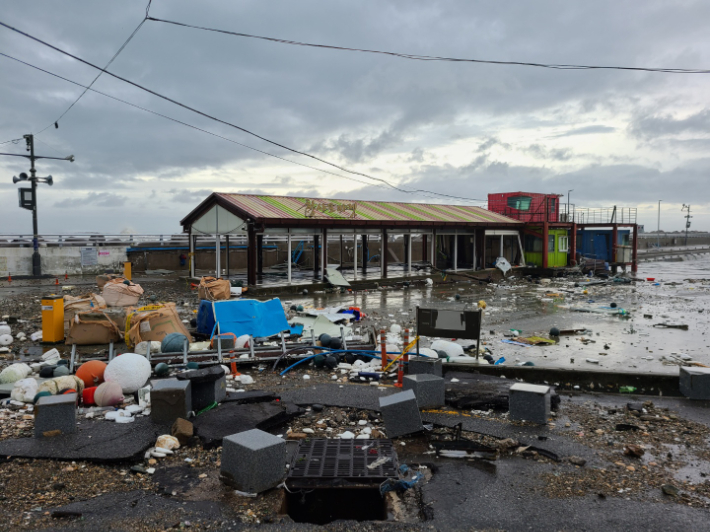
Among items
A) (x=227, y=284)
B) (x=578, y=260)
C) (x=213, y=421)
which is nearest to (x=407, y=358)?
(x=213, y=421)

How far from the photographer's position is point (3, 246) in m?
26.2

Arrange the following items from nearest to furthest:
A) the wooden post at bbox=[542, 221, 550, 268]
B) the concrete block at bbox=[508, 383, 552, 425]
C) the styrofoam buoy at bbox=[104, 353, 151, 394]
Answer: the concrete block at bbox=[508, 383, 552, 425] → the styrofoam buoy at bbox=[104, 353, 151, 394] → the wooden post at bbox=[542, 221, 550, 268]

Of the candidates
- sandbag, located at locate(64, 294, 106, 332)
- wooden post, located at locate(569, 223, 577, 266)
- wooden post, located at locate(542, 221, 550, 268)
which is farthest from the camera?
wooden post, located at locate(569, 223, 577, 266)

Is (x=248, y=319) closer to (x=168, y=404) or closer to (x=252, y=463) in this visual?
(x=168, y=404)

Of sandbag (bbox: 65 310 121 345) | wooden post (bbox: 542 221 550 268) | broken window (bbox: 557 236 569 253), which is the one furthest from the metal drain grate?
broken window (bbox: 557 236 569 253)

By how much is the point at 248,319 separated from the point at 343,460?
20.2 feet

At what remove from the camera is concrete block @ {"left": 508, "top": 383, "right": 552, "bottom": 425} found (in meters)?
6.16

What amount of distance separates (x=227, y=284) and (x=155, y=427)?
10921mm

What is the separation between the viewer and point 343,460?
15.8 ft

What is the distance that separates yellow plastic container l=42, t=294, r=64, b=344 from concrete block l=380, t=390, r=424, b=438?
8526mm

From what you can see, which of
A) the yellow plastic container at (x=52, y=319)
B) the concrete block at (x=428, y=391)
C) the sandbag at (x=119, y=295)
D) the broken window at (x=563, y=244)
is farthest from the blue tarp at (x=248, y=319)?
the broken window at (x=563, y=244)

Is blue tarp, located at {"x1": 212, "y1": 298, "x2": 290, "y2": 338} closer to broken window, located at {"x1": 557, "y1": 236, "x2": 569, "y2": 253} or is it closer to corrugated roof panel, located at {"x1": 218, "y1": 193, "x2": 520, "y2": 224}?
corrugated roof panel, located at {"x1": 218, "y1": 193, "x2": 520, "y2": 224}

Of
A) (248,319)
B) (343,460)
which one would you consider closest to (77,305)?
(248,319)

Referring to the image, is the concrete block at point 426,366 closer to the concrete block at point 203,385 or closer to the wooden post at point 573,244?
the concrete block at point 203,385
